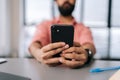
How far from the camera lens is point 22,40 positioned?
324cm

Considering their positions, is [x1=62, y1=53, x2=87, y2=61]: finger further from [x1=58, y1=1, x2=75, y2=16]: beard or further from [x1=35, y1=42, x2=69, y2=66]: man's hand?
[x1=58, y1=1, x2=75, y2=16]: beard

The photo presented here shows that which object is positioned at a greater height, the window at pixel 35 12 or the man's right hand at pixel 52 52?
the window at pixel 35 12

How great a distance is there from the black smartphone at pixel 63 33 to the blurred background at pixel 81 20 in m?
2.30

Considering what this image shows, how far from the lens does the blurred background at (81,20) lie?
3.23 metres

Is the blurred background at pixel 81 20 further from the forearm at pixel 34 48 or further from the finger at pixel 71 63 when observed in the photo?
the finger at pixel 71 63

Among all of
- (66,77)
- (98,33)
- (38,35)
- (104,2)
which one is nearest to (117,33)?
(98,33)

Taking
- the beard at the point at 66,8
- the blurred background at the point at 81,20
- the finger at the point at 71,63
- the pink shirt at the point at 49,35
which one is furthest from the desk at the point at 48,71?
the blurred background at the point at 81,20

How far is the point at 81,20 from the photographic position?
10.8ft

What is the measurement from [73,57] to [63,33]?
0.11m

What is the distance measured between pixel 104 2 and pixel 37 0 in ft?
3.20

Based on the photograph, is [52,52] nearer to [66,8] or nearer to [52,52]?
[52,52]

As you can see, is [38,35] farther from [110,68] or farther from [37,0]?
[37,0]

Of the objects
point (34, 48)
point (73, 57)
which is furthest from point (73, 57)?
point (34, 48)

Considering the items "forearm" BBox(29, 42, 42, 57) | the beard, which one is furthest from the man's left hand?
the beard
